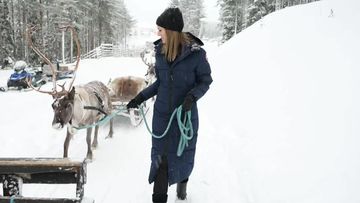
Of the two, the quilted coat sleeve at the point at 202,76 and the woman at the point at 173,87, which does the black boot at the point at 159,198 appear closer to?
the woman at the point at 173,87

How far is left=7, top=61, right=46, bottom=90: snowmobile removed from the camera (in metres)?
13.3

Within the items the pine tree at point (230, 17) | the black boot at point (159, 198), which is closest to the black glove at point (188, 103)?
the black boot at point (159, 198)

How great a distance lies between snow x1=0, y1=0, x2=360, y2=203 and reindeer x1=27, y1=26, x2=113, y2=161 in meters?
0.68

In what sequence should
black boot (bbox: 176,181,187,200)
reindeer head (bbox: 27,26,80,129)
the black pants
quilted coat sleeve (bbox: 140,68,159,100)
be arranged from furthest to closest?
reindeer head (bbox: 27,26,80,129)
black boot (bbox: 176,181,187,200)
quilted coat sleeve (bbox: 140,68,159,100)
the black pants

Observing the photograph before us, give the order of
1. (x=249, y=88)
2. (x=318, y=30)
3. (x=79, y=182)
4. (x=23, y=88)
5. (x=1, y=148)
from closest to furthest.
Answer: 1. (x=79, y=182)
2. (x=1, y=148)
3. (x=249, y=88)
4. (x=318, y=30)
5. (x=23, y=88)

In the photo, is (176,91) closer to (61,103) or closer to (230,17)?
(61,103)

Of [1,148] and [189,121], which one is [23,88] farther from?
[189,121]

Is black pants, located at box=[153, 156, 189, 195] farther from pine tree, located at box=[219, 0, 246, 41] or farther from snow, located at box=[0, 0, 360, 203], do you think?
pine tree, located at box=[219, 0, 246, 41]

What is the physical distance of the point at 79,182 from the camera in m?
2.59

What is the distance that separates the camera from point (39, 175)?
2.63 metres

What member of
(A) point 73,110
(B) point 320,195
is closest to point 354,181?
(B) point 320,195

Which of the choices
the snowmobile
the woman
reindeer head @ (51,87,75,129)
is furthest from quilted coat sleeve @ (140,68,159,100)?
the snowmobile

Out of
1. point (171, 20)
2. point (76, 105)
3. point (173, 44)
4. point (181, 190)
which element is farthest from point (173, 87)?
point (76, 105)

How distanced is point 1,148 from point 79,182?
4.71 m
